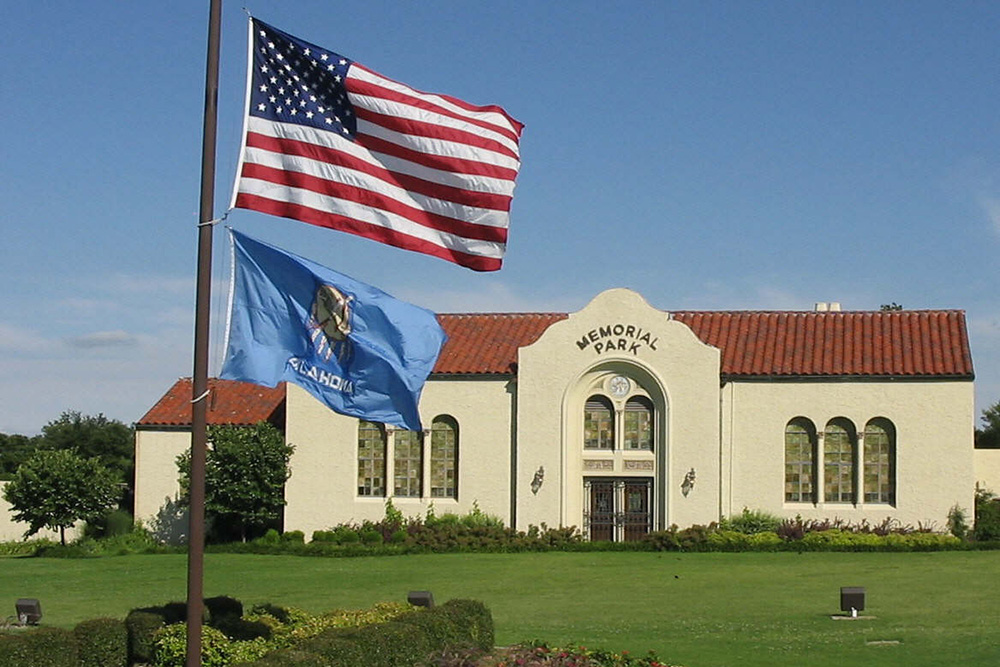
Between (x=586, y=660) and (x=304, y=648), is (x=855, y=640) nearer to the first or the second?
(x=586, y=660)

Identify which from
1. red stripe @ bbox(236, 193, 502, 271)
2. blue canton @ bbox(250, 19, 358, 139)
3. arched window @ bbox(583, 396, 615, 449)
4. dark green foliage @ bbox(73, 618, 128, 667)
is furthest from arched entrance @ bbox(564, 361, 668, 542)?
blue canton @ bbox(250, 19, 358, 139)

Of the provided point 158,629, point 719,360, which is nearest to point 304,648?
point 158,629

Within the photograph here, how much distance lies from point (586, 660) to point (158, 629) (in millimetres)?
5399

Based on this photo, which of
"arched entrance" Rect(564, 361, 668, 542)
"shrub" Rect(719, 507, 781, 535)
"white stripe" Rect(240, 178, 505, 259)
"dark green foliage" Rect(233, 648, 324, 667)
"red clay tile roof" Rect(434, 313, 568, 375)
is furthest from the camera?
"red clay tile roof" Rect(434, 313, 568, 375)

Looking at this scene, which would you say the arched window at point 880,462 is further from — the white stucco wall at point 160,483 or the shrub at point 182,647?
the shrub at point 182,647

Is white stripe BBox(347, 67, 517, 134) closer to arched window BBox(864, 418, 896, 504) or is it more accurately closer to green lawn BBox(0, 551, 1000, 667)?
green lawn BBox(0, 551, 1000, 667)

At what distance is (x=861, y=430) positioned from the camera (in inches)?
1693

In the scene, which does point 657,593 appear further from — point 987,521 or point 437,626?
point 987,521

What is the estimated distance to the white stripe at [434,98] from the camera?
557 inches

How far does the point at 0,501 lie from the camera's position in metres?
51.9

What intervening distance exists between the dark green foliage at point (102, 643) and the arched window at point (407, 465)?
2750 centimetres

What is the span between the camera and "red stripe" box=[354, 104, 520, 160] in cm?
1420

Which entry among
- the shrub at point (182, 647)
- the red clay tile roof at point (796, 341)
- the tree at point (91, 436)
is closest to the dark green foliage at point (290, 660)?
the shrub at point (182, 647)

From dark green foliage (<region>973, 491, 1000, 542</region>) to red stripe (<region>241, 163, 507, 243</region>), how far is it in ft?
102
